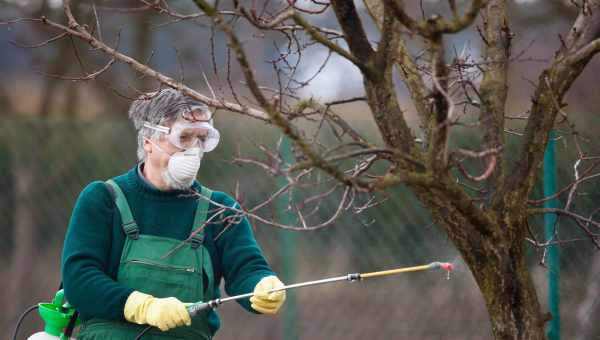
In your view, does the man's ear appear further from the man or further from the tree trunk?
the tree trunk

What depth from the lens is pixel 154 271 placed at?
323cm

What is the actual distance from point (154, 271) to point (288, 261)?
93.4 inches

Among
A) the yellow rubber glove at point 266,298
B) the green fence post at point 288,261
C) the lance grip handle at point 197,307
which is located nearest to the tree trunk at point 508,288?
the yellow rubber glove at point 266,298

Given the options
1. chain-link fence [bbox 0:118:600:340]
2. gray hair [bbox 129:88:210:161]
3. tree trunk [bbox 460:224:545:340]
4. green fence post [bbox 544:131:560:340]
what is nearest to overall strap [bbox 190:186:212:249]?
gray hair [bbox 129:88:210:161]

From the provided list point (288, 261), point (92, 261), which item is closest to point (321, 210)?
point (288, 261)

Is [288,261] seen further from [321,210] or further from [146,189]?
[146,189]

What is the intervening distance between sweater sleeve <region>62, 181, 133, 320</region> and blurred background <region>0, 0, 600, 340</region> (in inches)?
22.4

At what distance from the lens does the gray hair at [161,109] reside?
3381 millimetres

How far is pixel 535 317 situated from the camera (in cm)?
270

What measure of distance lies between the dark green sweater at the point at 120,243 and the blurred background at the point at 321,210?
22.4 inches

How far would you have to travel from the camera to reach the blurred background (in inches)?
184

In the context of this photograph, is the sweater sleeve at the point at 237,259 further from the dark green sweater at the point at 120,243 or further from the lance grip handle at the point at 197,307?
the lance grip handle at the point at 197,307

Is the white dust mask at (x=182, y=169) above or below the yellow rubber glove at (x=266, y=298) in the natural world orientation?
above

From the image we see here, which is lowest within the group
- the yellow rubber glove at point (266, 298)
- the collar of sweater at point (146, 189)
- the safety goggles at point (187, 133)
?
the yellow rubber glove at point (266, 298)
